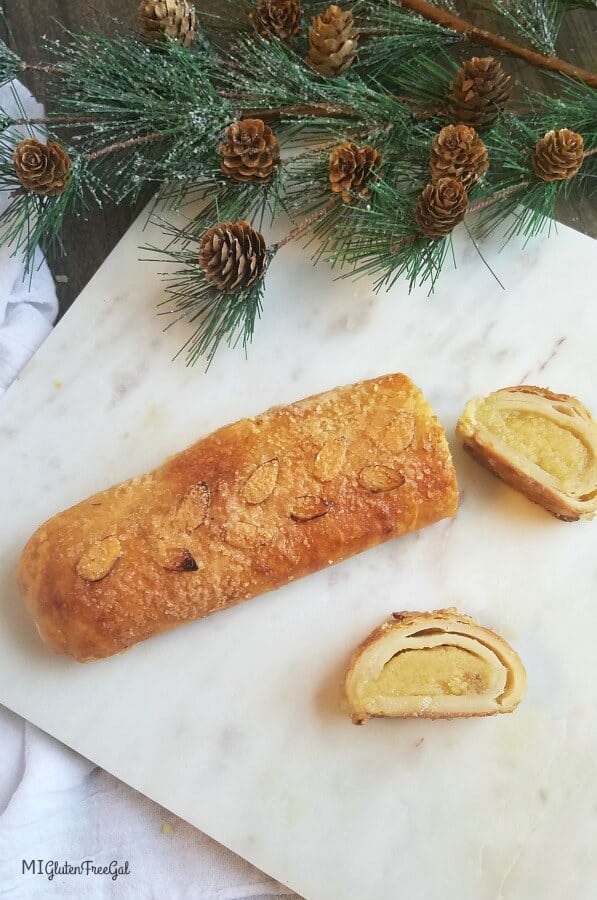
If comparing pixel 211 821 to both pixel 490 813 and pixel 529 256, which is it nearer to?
pixel 490 813

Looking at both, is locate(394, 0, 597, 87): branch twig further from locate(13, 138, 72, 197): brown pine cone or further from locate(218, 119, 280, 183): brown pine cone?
locate(13, 138, 72, 197): brown pine cone

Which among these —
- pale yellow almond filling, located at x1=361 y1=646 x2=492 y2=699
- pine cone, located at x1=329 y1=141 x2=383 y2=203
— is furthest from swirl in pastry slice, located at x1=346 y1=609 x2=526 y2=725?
pine cone, located at x1=329 y1=141 x2=383 y2=203

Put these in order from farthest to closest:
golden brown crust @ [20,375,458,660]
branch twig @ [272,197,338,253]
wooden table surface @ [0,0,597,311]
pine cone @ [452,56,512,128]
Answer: wooden table surface @ [0,0,597,311]
branch twig @ [272,197,338,253]
pine cone @ [452,56,512,128]
golden brown crust @ [20,375,458,660]

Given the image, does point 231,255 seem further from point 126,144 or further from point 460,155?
point 460,155

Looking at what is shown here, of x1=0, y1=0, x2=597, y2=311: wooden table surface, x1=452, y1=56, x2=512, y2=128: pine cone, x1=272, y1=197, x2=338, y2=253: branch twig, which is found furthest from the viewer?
x1=0, y1=0, x2=597, y2=311: wooden table surface

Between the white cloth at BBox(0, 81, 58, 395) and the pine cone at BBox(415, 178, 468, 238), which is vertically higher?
the pine cone at BBox(415, 178, 468, 238)

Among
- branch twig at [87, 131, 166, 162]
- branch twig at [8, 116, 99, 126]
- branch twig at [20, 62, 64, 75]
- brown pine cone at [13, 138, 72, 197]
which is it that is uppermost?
branch twig at [20, 62, 64, 75]

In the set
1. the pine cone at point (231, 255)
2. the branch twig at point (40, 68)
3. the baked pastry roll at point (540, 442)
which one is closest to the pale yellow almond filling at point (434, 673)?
the baked pastry roll at point (540, 442)
